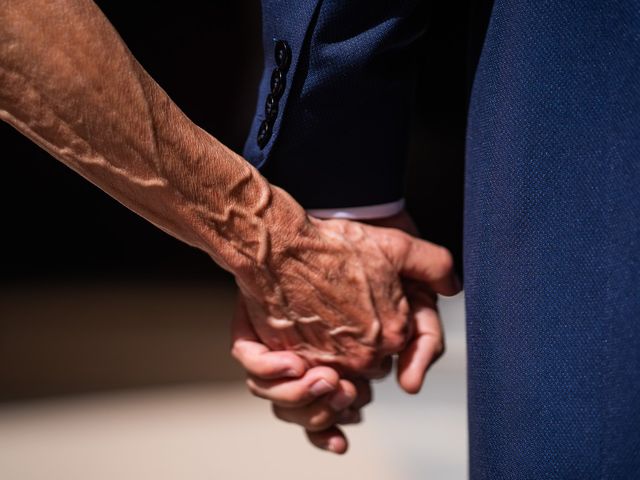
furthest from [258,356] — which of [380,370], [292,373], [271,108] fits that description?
[271,108]

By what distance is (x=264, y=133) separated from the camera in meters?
0.83

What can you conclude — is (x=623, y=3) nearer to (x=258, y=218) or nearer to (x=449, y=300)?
(x=258, y=218)

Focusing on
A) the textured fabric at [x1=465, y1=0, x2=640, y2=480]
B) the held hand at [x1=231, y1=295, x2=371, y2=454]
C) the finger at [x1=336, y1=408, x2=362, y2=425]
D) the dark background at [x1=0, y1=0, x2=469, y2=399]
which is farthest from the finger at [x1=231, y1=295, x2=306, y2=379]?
the dark background at [x1=0, y1=0, x2=469, y2=399]

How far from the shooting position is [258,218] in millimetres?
804

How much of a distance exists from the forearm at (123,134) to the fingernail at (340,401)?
7.7 inches

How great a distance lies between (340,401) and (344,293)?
14 cm

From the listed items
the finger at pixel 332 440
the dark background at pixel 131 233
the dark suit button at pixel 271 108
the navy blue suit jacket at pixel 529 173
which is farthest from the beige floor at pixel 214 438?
the dark suit button at pixel 271 108

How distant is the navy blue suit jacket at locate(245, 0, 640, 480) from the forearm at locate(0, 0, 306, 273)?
0.24 ft

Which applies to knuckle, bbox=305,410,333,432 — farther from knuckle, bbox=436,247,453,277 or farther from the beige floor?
the beige floor

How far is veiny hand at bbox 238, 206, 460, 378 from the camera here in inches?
33.4

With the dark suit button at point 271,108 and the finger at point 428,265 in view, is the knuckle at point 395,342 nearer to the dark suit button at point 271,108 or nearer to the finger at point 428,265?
the finger at point 428,265

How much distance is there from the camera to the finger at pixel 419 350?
953 millimetres

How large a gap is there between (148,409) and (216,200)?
46.2 inches

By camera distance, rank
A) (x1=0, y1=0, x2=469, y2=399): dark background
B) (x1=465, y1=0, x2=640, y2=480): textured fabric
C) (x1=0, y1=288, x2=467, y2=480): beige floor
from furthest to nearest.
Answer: (x1=0, y1=0, x2=469, y2=399): dark background, (x1=0, y1=288, x2=467, y2=480): beige floor, (x1=465, y1=0, x2=640, y2=480): textured fabric
